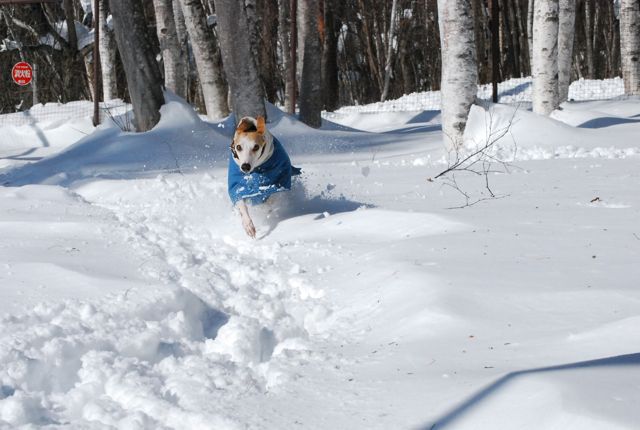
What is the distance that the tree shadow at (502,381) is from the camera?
8.06 feet

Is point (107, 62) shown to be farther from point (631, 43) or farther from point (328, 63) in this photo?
point (631, 43)

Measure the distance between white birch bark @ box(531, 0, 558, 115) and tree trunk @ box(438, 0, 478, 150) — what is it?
12.6 feet

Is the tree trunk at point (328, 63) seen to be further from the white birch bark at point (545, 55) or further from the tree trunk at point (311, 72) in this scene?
the white birch bark at point (545, 55)

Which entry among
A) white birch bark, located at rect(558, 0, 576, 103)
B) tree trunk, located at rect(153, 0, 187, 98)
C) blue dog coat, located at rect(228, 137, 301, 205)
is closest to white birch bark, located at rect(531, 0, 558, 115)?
white birch bark, located at rect(558, 0, 576, 103)

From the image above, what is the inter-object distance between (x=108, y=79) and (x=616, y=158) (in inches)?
572

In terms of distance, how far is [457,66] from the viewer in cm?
878

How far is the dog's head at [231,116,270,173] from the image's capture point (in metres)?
6.32

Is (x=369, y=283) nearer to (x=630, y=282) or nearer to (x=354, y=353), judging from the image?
(x=354, y=353)

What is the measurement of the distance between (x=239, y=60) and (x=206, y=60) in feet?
6.37

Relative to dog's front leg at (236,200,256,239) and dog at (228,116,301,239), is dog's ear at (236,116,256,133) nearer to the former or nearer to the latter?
dog at (228,116,301,239)

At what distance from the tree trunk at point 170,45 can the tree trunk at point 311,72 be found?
9.75 feet

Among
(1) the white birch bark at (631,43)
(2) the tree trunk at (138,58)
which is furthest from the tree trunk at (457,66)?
(1) the white birch bark at (631,43)

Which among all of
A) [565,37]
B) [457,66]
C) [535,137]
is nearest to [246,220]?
[457,66]

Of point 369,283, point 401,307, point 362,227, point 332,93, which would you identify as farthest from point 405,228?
point 332,93
